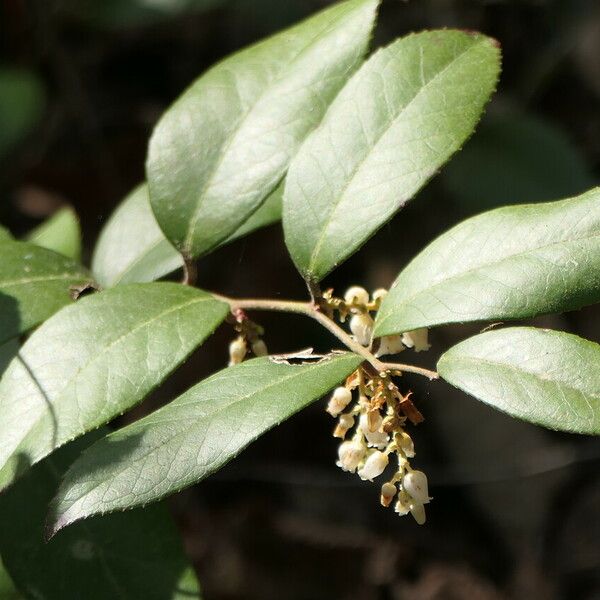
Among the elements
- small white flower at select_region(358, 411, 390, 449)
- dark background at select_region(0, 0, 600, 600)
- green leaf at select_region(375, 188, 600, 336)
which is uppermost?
green leaf at select_region(375, 188, 600, 336)

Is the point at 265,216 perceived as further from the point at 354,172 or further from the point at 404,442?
the point at 404,442

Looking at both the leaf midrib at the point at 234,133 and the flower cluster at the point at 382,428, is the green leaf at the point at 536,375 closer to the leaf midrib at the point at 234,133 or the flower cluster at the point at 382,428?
the flower cluster at the point at 382,428

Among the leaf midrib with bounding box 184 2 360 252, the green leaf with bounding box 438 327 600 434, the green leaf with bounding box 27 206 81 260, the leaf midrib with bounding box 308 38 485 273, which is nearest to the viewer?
the green leaf with bounding box 438 327 600 434

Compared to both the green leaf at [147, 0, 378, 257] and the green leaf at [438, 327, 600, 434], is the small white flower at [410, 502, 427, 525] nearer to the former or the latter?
the green leaf at [438, 327, 600, 434]

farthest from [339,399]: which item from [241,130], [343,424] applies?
[241,130]

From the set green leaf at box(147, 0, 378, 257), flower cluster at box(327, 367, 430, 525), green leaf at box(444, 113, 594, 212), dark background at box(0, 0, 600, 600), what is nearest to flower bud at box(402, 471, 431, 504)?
flower cluster at box(327, 367, 430, 525)
